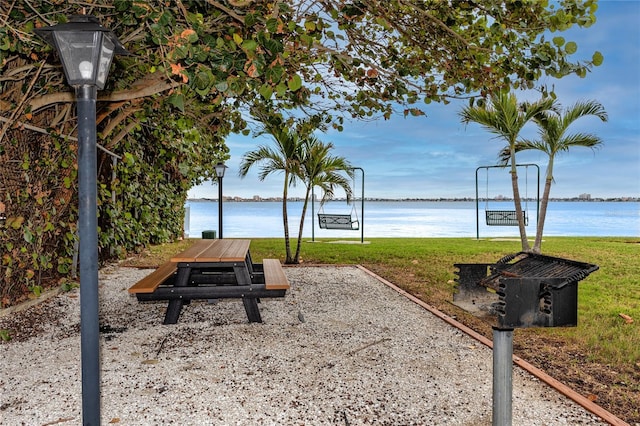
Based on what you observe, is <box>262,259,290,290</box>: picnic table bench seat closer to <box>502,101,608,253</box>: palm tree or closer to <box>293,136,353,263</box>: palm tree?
<box>293,136,353,263</box>: palm tree

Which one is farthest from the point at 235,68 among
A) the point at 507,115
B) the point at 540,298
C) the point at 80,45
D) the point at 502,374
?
the point at 507,115

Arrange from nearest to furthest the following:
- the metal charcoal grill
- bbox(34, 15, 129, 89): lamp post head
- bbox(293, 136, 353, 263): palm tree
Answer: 1. the metal charcoal grill
2. bbox(34, 15, 129, 89): lamp post head
3. bbox(293, 136, 353, 263): palm tree

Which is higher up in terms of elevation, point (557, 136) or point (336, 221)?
point (557, 136)

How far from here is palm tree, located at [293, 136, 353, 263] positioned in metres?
8.74

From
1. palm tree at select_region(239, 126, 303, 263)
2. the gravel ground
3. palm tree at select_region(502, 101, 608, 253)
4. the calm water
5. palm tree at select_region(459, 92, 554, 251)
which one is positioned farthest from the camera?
the calm water

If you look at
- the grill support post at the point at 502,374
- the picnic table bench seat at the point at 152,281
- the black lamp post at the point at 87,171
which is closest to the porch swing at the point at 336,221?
the picnic table bench seat at the point at 152,281

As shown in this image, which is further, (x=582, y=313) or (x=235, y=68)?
(x=582, y=313)

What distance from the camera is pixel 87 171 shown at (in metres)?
1.92

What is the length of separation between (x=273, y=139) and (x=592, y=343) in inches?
251

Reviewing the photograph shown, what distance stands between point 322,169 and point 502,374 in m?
7.11

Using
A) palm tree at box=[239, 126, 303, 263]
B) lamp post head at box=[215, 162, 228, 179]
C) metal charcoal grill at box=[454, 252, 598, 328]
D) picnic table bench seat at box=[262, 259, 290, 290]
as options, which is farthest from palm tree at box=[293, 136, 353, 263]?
metal charcoal grill at box=[454, 252, 598, 328]

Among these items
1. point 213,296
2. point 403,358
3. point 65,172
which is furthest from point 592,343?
point 65,172

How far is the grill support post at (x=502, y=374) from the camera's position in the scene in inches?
74.1

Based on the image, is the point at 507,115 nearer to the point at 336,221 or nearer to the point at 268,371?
the point at 336,221
